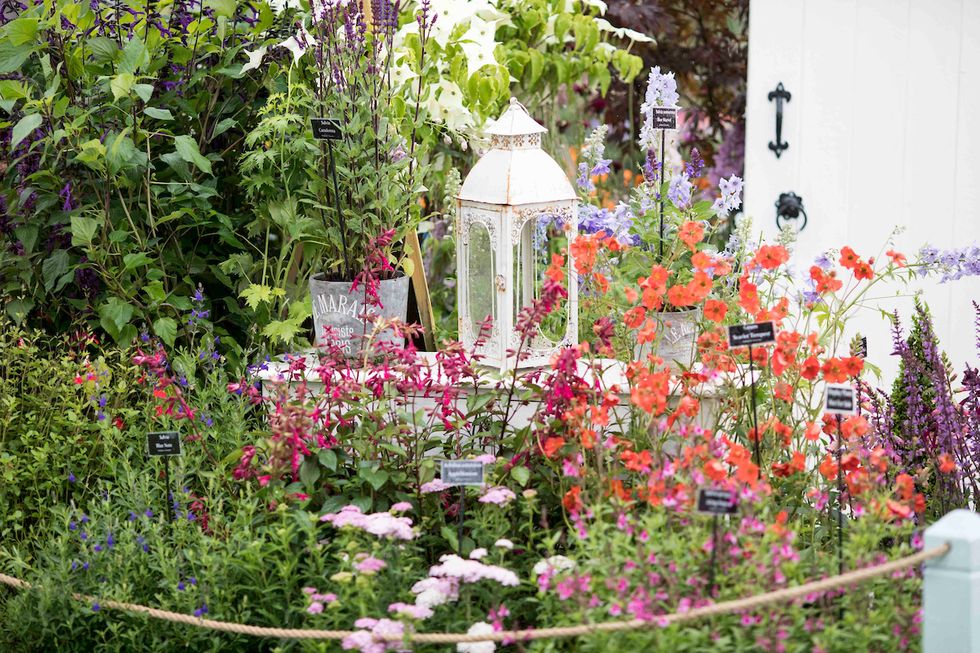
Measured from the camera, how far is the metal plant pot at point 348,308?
2996 millimetres

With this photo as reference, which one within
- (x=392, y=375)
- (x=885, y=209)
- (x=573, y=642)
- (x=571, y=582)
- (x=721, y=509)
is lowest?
(x=573, y=642)

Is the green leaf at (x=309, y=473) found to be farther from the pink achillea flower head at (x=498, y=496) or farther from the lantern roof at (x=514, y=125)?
the lantern roof at (x=514, y=125)

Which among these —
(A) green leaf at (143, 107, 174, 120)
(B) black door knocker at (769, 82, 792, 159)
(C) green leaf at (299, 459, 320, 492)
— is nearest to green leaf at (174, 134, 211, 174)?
(A) green leaf at (143, 107, 174, 120)

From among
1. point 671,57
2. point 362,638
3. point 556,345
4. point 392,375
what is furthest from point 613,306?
point 671,57

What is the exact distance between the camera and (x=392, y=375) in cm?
Result: 260

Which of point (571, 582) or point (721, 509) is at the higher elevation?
point (721, 509)

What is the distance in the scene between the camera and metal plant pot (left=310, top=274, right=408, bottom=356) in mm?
2996

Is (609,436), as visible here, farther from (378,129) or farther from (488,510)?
(378,129)

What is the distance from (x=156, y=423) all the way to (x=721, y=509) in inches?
58.6

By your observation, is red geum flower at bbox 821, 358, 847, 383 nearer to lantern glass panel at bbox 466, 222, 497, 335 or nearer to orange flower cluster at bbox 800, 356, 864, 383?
orange flower cluster at bbox 800, 356, 864, 383

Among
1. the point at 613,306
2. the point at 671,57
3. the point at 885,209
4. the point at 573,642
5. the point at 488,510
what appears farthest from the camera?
the point at 671,57

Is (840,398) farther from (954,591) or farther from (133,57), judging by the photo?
(133,57)

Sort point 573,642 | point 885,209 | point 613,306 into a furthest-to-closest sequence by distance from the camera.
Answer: point 885,209 < point 613,306 < point 573,642

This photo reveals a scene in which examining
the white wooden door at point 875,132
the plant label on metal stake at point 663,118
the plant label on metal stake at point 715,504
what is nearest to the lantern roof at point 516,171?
the plant label on metal stake at point 663,118
